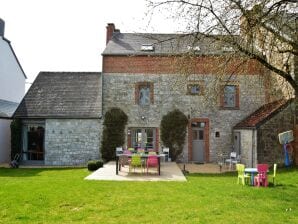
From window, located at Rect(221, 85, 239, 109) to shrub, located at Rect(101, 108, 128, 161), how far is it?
611 centimetres

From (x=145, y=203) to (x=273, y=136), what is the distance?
35.3ft

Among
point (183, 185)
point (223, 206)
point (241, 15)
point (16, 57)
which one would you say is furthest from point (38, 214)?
point (16, 57)

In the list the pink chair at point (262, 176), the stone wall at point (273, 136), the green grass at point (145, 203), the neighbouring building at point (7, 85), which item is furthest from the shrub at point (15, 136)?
the pink chair at point (262, 176)

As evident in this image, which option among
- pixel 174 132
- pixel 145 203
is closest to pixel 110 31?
pixel 174 132

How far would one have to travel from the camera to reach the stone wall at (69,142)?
850 inches

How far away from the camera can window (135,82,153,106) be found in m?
22.1

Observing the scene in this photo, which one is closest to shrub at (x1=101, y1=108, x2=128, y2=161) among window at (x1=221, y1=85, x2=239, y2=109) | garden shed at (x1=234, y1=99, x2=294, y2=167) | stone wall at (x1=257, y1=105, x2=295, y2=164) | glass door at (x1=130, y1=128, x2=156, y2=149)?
glass door at (x1=130, y1=128, x2=156, y2=149)

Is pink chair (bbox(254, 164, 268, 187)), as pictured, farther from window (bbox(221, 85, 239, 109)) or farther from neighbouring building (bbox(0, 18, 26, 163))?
neighbouring building (bbox(0, 18, 26, 163))

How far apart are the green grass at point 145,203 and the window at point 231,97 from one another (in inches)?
397

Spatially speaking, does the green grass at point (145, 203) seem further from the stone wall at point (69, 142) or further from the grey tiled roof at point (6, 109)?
the grey tiled roof at point (6, 109)

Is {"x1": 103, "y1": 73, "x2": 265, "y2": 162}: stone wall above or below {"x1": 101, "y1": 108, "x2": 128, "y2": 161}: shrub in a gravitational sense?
above

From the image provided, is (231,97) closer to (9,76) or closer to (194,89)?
(194,89)

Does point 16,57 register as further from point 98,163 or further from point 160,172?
point 160,172

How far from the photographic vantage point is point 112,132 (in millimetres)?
21672
